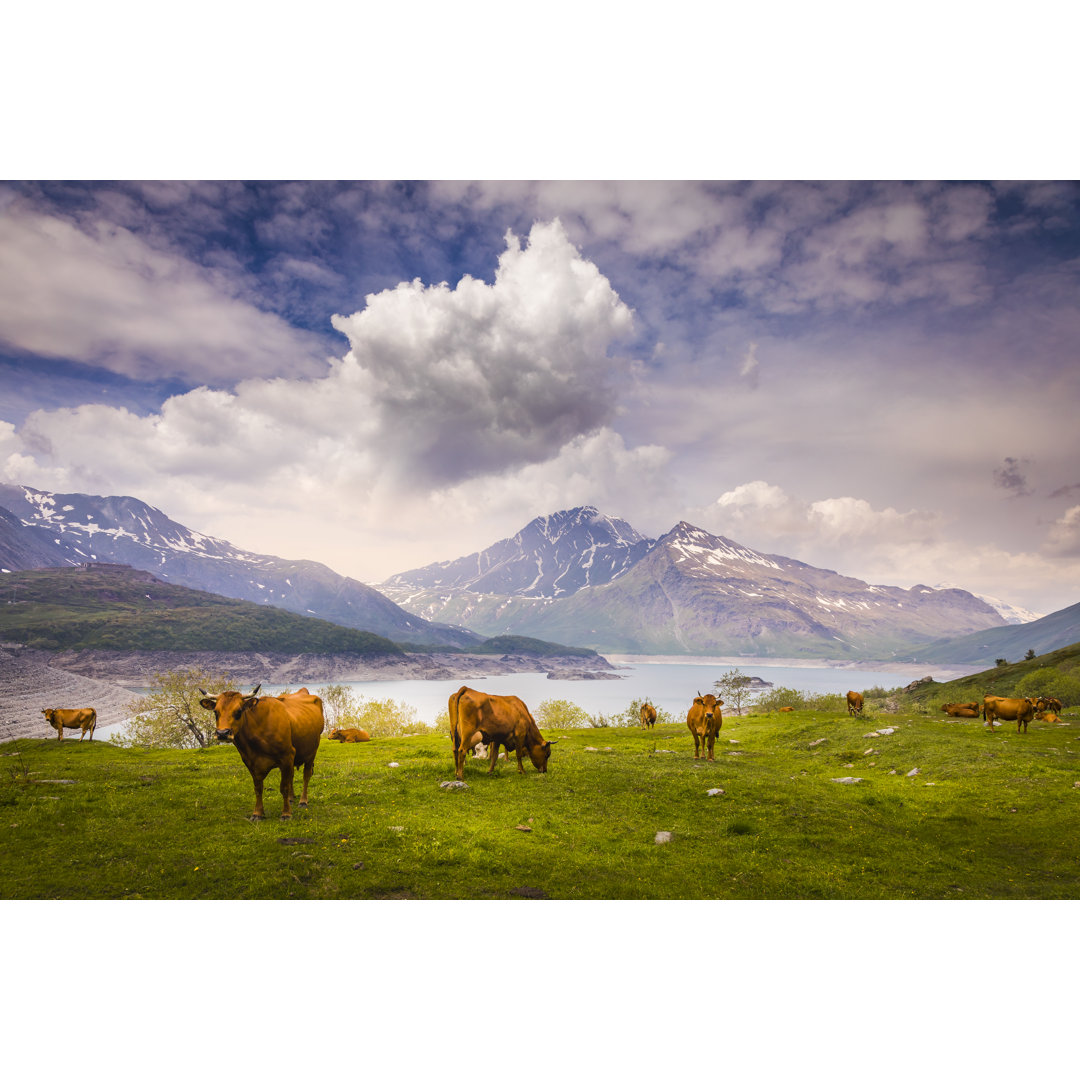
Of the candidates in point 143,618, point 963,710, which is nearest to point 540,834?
point 963,710

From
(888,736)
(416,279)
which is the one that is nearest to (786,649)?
(888,736)

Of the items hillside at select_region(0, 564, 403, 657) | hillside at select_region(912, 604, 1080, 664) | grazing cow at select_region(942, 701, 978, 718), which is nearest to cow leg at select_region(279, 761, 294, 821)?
hillside at select_region(912, 604, 1080, 664)

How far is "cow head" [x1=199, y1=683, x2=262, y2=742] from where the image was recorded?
25.5 ft

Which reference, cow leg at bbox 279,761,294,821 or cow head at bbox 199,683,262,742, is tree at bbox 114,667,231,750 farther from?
cow head at bbox 199,683,262,742

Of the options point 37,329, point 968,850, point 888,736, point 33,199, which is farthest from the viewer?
point 888,736

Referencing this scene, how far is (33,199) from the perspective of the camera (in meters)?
12.4

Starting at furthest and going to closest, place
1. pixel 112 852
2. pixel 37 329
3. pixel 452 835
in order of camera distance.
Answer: pixel 37 329, pixel 452 835, pixel 112 852

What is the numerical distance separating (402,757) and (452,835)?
901cm

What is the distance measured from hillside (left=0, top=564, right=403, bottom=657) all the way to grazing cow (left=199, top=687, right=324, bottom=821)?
263 ft

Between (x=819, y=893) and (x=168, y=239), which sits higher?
(x=168, y=239)

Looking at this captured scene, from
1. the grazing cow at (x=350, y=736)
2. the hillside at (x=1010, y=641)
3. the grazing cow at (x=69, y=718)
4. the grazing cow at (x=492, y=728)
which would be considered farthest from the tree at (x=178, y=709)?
the hillside at (x=1010, y=641)

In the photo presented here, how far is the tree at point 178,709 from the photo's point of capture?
25750 millimetres

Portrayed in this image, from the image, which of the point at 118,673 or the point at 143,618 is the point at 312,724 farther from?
the point at 143,618
